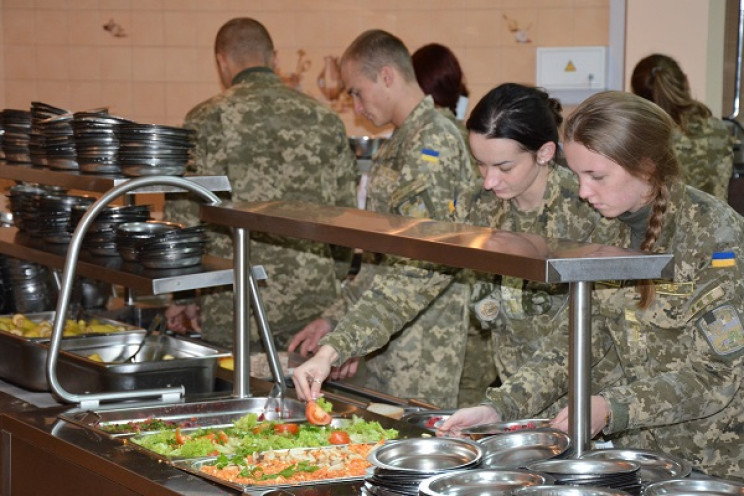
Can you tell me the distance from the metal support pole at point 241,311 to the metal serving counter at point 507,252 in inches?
4.2

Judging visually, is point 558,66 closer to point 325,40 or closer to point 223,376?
point 325,40

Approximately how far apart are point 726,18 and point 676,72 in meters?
0.77

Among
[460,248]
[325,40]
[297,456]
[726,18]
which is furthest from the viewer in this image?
[325,40]

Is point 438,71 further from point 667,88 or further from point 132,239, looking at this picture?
point 132,239

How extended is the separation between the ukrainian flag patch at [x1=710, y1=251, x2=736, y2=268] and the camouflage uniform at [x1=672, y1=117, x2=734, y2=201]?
9.54 feet

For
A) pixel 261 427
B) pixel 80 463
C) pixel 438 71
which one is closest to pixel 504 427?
pixel 261 427

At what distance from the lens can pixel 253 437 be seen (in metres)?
2.29

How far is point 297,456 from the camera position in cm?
216

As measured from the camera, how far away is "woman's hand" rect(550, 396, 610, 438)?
196 centimetres

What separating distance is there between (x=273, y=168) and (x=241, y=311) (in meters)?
1.66

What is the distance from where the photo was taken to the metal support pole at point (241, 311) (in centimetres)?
257

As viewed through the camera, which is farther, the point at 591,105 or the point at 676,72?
the point at 676,72

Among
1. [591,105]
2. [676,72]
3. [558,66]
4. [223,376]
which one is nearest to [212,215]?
[223,376]

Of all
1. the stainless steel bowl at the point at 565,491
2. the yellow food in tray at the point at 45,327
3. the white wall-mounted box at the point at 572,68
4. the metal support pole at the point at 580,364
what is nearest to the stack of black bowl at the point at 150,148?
the yellow food in tray at the point at 45,327
